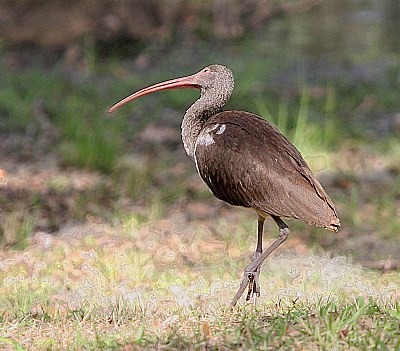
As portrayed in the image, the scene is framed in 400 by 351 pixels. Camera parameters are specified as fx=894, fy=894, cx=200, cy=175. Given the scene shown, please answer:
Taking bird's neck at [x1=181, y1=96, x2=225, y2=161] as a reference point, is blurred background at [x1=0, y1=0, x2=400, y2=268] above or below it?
below

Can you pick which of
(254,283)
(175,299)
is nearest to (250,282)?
(254,283)

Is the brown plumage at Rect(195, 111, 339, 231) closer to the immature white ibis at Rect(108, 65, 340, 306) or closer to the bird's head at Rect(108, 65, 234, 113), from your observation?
the immature white ibis at Rect(108, 65, 340, 306)

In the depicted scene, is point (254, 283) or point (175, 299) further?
point (175, 299)

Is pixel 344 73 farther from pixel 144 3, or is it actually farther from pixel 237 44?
pixel 144 3

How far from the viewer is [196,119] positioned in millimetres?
5121

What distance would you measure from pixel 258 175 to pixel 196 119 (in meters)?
0.72

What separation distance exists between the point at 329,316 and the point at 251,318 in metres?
0.38

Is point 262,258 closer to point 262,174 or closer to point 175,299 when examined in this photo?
point 262,174

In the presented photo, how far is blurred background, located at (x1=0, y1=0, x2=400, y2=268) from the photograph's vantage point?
6.88 meters

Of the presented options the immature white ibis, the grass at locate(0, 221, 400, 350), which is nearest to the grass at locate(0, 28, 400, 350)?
the grass at locate(0, 221, 400, 350)

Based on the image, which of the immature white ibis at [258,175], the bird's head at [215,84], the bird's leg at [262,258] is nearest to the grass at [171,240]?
the bird's leg at [262,258]

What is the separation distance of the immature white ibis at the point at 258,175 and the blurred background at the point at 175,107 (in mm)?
1527

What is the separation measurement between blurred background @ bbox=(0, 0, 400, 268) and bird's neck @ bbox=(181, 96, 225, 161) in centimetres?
132

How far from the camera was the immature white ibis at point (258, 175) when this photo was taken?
4.50m
